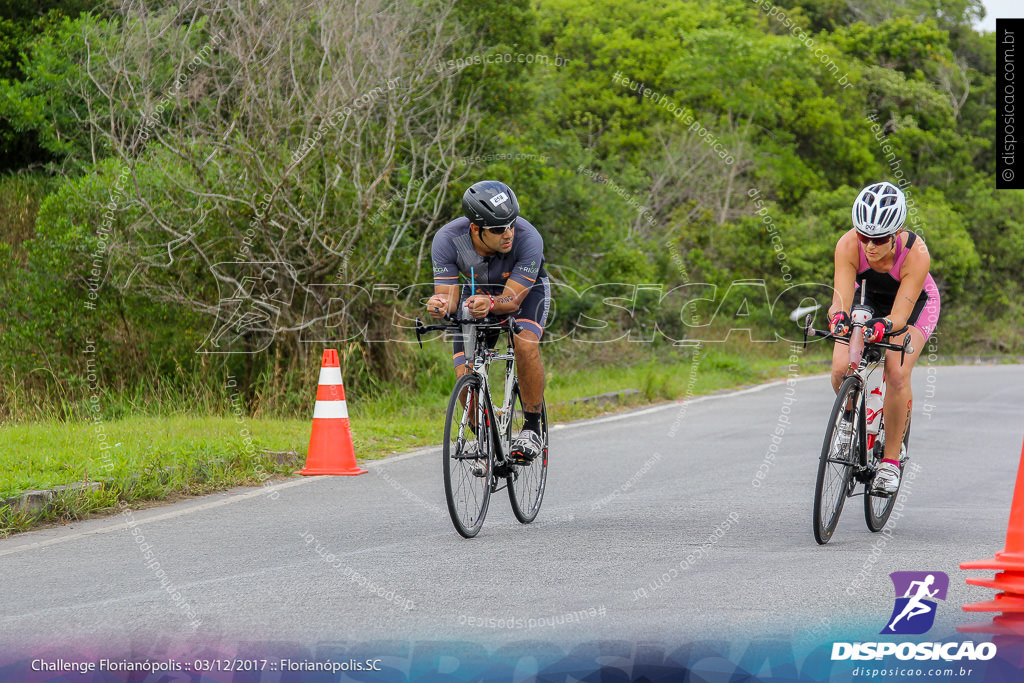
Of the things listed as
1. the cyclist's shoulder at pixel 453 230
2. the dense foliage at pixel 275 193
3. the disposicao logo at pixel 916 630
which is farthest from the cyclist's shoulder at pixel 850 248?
the dense foliage at pixel 275 193

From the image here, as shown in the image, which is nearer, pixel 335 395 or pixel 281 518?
pixel 281 518

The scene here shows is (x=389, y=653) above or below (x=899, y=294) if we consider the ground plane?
below

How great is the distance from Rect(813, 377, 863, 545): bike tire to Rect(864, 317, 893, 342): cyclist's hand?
27 cm

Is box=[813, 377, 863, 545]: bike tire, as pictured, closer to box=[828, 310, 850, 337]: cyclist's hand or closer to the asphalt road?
the asphalt road

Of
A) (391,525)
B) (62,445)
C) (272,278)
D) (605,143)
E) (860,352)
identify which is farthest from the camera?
(605,143)

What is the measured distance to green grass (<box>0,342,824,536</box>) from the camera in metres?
7.94

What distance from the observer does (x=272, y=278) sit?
13852mm

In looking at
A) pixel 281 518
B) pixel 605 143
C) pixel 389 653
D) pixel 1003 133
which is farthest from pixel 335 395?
pixel 605 143

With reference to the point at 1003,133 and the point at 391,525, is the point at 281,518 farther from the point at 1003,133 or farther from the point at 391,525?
the point at 1003,133

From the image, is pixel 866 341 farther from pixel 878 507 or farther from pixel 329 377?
pixel 329 377

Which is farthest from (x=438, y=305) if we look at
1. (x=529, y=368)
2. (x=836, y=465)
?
(x=836, y=465)

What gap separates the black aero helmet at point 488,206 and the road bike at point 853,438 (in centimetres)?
190

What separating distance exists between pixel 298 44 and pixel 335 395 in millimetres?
6482

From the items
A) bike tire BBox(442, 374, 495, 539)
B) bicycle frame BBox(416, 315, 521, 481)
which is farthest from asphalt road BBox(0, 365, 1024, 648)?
bicycle frame BBox(416, 315, 521, 481)
